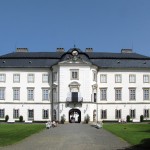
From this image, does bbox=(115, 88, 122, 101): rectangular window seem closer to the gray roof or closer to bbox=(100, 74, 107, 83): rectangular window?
bbox=(100, 74, 107, 83): rectangular window

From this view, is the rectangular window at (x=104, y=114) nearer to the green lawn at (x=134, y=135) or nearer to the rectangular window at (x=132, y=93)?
the rectangular window at (x=132, y=93)

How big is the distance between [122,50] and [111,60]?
20.5ft

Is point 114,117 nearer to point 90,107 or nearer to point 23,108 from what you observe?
point 90,107

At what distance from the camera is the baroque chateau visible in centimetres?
5784

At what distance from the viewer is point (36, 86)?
193 ft

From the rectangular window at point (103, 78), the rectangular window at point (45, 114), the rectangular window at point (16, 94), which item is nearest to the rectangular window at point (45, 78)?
the rectangular window at point (16, 94)

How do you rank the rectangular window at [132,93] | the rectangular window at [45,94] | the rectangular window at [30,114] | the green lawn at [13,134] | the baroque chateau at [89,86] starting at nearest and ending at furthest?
the green lawn at [13,134]
the baroque chateau at [89,86]
the rectangular window at [30,114]
the rectangular window at [45,94]
the rectangular window at [132,93]

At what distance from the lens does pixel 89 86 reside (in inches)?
2216

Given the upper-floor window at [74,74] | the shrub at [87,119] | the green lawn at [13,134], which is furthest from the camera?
the upper-floor window at [74,74]

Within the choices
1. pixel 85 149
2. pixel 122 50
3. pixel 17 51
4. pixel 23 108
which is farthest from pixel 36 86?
pixel 85 149

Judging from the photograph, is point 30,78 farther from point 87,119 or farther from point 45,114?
point 87,119

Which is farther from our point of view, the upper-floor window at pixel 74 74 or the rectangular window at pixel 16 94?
the rectangular window at pixel 16 94

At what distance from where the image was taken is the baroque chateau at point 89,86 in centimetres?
5784

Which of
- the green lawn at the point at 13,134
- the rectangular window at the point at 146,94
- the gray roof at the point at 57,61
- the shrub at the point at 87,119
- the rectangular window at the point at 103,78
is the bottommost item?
the shrub at the point at 87,119
